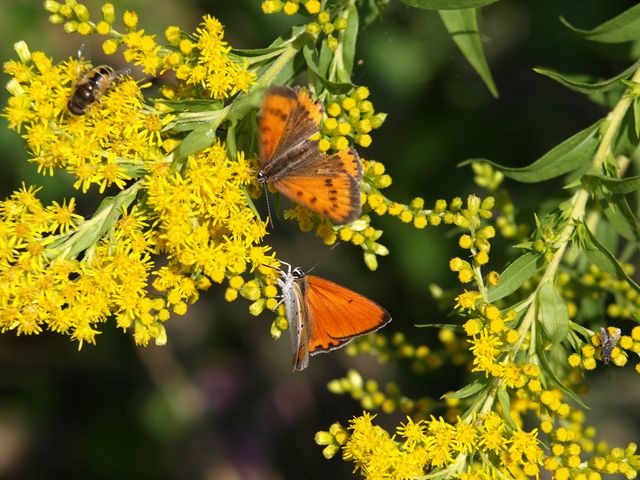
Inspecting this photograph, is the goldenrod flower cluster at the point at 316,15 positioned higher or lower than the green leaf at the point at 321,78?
higher

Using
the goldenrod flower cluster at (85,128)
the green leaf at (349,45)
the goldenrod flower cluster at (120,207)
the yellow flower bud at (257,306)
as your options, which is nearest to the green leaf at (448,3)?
the green leaf at (349,45)

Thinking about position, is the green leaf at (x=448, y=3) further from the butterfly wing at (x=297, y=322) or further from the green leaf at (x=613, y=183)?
the butterfly wing at (x=297, y=322)

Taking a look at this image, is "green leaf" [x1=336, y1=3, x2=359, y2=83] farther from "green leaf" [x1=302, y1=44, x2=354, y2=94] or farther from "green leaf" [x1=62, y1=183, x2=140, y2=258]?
"green leaf" [x1=62, y1=183, x2=140, y2=258]

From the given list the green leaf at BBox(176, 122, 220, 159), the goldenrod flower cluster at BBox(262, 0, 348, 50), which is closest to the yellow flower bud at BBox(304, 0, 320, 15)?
the goldenrod flower cluster at BBox(262, 0, 348, 50)

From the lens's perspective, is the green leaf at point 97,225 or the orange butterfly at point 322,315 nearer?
the green leaf at point 97,225

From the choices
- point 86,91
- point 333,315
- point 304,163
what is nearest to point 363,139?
point 304,163

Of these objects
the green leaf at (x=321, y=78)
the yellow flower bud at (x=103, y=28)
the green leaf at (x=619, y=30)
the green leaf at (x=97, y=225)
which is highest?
the yellow flower bud at (x=103, y=28)

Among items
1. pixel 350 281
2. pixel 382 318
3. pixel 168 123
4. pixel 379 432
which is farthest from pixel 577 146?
pixel 350 281
